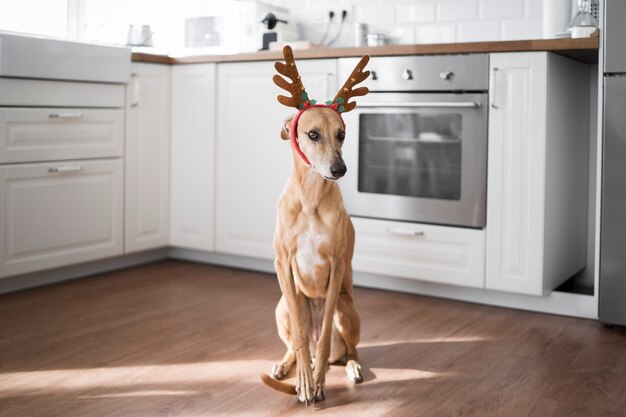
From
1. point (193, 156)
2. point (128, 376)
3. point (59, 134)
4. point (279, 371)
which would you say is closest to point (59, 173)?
point (59, 134)

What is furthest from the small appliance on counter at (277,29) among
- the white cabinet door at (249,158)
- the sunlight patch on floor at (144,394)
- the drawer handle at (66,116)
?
the sunlight patch on floor at (144,394)

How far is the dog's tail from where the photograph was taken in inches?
79.3

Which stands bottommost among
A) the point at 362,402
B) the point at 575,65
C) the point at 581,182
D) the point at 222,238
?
the point at 362,402

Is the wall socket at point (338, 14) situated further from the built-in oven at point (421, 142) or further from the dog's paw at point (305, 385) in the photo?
the dog's paw at point (305, 385)

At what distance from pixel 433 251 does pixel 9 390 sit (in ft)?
5.90

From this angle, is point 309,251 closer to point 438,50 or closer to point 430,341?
point 430,341

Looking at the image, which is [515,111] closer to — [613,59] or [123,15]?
[613,59]

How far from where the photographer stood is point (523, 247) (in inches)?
118

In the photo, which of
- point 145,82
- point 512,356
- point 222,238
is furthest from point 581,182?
point 145,82

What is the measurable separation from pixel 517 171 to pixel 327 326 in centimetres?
128

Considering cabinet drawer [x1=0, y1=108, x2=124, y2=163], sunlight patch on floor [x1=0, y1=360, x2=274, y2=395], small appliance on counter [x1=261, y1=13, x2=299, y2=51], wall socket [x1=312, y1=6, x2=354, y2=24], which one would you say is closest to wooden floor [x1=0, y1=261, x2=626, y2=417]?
sunlight patch on floor [x1=0, y1=360, x2=274, y2=395]

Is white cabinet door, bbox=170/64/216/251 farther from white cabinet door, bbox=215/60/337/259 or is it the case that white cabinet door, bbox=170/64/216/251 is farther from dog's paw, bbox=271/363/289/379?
dog's paw, bbox=271/363/289/379

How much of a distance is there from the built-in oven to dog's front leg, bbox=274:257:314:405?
117cm

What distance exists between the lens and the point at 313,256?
6.89 ft
